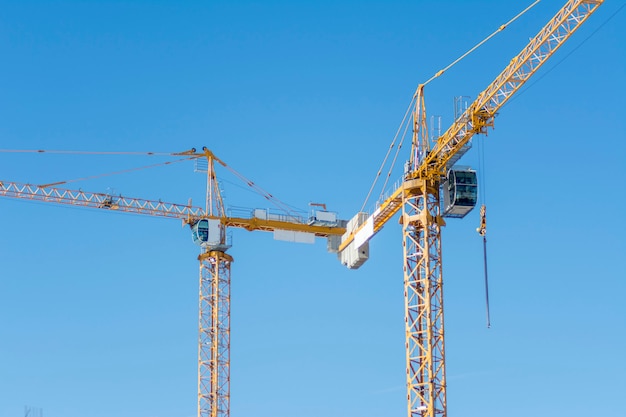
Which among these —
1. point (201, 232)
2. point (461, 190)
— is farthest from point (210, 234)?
point (461, 190)

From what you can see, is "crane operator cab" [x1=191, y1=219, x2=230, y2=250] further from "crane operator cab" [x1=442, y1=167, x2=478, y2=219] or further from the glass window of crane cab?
"crane operator cab" [x1=442, y1=167, x2=478, y2=219]

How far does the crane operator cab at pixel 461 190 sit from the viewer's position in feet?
370

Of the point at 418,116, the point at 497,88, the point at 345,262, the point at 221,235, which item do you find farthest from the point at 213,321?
the point at 497,88

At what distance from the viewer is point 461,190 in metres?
113

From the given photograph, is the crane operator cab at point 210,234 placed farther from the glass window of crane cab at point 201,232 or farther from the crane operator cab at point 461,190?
the crane operator cab at point 461,190

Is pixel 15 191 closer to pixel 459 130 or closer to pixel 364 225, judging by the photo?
pixel 364 225

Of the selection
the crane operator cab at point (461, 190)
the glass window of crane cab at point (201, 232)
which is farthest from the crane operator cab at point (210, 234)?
the crane operator cab at point (461, 190)

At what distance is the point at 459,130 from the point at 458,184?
14.8 feet

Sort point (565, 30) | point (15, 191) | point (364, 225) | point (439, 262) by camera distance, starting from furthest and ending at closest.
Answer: point (15, 191)
point (364, 225)
point (439, 262)
point (565, 30)

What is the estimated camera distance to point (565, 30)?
105812 mm

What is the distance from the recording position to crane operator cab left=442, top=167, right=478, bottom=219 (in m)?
113

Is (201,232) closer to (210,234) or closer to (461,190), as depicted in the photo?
(210,234)

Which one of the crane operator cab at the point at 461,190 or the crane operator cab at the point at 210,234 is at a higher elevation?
the crane operator cab at the point at 210,234

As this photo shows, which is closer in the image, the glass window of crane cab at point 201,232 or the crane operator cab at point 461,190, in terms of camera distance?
the crane operator cab at point 461,190
